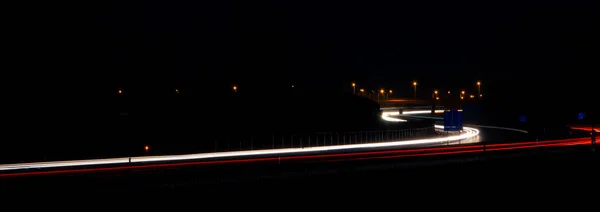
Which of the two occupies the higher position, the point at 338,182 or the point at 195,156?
the point at 195,156

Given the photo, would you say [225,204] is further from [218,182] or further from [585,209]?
[585,209]

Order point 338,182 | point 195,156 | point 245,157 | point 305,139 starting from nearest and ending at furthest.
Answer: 1. point 338,182
2. point 195,156
3. point 245,157
4. point 305,139

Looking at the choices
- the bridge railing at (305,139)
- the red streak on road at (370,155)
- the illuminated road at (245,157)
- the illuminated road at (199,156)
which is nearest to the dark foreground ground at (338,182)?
the red streak on road at (370,155)

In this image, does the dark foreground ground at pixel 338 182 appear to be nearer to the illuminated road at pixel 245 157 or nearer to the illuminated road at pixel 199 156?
the illuminated road at pixel 245 157

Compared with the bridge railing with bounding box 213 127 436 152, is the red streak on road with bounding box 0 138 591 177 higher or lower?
lower

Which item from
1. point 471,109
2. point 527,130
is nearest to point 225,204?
point 527,130

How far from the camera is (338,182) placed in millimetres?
15375

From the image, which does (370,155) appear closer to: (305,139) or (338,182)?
(338,182)

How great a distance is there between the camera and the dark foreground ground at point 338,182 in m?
13.6

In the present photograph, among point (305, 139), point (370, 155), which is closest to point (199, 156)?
point (370, 155)

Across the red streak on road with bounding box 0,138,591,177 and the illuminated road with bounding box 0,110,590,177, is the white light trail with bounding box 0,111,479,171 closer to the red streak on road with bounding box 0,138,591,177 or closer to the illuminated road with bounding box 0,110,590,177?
the illuminated road with bounding box 0,110,590,177

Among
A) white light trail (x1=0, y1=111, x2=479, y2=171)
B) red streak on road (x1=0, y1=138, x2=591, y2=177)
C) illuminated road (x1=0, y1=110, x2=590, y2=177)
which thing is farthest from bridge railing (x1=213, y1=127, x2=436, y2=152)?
red streak on road (x1=0, y1=138, x2=591, y2=177)

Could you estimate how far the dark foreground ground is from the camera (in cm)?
1360

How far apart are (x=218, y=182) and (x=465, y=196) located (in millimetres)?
6473
